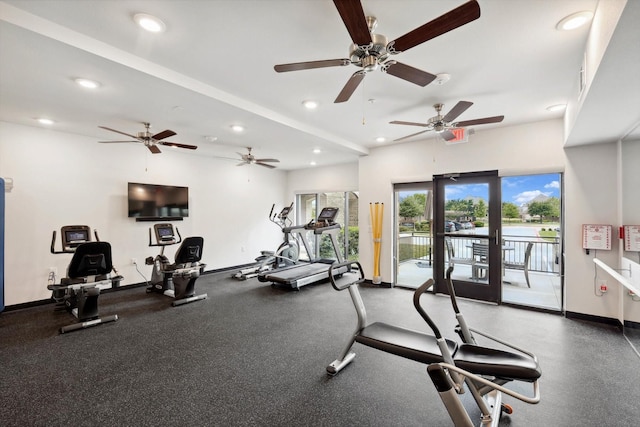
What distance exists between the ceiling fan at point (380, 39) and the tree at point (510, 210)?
332 centimetres

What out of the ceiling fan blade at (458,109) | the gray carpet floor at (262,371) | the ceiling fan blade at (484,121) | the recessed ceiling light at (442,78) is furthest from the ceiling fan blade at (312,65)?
the gray carpet floor at (262,371)

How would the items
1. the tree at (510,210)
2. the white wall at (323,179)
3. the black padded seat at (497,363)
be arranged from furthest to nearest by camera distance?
the white wall at (323,179) → the tree at (510,210) → the black padded seat at (497,363)

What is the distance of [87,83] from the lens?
2.88 m

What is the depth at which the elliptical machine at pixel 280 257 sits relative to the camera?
6.51 m

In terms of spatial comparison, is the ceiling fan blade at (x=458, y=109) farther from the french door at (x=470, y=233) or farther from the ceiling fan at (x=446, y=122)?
the french door at (x=470, y=233)

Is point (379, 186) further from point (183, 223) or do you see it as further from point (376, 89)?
point (183, 223)

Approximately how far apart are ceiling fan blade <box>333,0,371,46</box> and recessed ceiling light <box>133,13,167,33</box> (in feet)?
4.82

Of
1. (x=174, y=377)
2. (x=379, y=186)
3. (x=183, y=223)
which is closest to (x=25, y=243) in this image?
(x=183, y=223)

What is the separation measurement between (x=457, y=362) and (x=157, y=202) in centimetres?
593

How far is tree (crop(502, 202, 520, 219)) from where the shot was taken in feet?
14.8

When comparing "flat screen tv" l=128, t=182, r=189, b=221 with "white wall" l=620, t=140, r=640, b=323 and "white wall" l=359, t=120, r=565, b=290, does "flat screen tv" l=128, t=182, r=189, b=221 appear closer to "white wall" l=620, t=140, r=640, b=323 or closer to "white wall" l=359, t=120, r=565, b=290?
"white wall" l=359, t=120, r=565, b=290

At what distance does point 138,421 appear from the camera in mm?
1989

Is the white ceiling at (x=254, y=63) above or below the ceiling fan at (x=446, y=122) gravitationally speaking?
above

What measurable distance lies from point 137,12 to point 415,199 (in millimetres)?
4926
